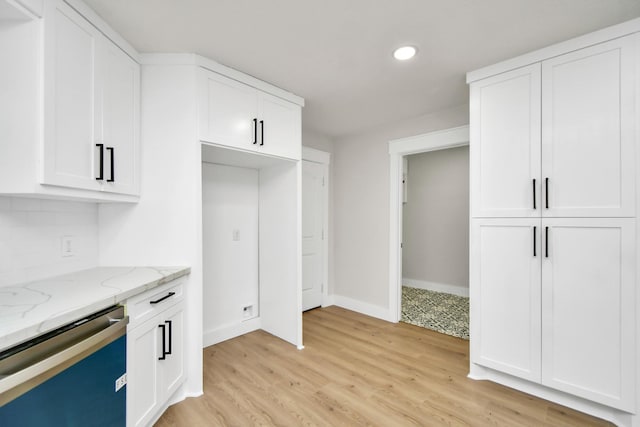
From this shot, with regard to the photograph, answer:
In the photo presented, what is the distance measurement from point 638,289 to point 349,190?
2916 mm

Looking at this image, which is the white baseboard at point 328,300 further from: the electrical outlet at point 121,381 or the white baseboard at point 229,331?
the electrical outlet at point 121,381

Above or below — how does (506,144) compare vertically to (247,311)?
above

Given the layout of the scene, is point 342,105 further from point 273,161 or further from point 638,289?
point 638,289

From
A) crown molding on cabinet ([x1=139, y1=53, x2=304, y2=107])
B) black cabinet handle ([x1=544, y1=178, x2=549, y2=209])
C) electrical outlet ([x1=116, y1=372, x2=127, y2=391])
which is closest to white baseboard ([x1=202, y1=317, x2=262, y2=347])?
electrical outlet ([x1=116, y1=372, x2=127, y2=391])

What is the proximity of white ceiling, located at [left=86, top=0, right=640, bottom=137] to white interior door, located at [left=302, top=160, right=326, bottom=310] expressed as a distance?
1542mm

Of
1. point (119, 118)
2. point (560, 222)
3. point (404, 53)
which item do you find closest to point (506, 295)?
point (560, 222)

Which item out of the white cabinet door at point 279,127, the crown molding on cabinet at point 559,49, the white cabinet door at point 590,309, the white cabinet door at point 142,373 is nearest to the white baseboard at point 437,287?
the white cabinet door at point 590,309

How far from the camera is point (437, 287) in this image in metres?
5.23

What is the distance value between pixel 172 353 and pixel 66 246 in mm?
959

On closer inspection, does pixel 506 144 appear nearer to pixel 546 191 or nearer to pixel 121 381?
pixel 546 191

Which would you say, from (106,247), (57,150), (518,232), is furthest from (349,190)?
(57,150)

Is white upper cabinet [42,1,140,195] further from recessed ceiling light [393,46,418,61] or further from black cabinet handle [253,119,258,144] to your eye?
recessed ceiling light [393,46,418,61]

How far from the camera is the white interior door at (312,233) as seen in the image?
394 cm

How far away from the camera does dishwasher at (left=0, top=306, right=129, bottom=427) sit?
3.23 feet
